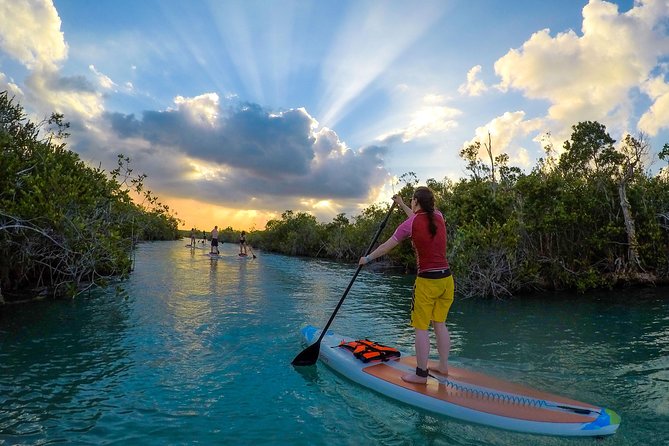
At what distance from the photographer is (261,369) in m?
7.00

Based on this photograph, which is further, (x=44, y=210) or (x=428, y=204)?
(x=44, y=210)

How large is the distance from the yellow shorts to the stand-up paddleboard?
0.90 metres

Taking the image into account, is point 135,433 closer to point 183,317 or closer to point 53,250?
point 183,317

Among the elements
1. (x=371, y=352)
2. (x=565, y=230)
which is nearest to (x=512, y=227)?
(x=565, y=230)

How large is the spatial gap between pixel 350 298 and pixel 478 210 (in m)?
7.36

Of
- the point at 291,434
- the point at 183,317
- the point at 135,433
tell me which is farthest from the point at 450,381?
the point at 183,317

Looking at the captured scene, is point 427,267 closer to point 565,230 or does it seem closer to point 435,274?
point 435,274

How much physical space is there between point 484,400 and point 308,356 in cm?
306

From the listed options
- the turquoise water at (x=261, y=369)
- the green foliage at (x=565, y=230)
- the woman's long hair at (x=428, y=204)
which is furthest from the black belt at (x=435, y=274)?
the green foliage at (x=565, y=230)

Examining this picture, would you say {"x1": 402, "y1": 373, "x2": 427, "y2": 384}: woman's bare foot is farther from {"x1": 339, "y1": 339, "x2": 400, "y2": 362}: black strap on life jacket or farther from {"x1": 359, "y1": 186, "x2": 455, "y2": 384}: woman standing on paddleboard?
{"x1": 339, "y1": 339, "x2": 400, "y2": 362}: black strap on life jacket

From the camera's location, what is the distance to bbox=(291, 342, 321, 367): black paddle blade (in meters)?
7.11

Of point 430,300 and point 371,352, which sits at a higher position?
point 430,300

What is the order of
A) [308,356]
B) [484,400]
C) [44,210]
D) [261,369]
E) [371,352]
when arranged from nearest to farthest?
[484,400] < [371,352] < [261,369] < [308,356] < [44,210]

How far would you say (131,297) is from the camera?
551 inches
